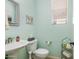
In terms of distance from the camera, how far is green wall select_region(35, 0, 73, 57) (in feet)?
11.7

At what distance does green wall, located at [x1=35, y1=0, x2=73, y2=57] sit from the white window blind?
0.46ft

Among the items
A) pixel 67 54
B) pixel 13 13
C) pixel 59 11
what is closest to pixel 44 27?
pixel 59 11

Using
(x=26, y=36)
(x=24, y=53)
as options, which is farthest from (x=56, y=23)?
(x=24, y=53)

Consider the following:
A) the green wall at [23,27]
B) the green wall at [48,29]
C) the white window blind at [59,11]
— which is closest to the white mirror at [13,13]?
the green wall at [23,27]

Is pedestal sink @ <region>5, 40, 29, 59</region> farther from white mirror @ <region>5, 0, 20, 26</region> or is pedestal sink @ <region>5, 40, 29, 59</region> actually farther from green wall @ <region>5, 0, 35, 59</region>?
white mirror @ <region>5, 0, 20, 26</region>

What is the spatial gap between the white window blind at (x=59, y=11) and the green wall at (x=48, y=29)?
140mm

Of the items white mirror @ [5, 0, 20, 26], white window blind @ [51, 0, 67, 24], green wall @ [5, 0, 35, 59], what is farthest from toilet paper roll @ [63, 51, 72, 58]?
white mirror @ [5, 0, 20, 26]

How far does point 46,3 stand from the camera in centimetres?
383

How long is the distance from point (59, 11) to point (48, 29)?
0.74 m

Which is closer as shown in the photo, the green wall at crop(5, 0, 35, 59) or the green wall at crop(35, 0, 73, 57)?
the green wall at crop(5, 0, 35, 59)

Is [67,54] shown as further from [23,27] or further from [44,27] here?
[23,27]

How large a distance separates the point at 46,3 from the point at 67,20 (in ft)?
3.18

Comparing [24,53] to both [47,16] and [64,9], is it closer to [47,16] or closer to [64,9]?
[47,16]

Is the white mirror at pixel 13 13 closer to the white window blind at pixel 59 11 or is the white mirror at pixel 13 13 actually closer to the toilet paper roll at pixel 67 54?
the white window blind at pixel 59 11
